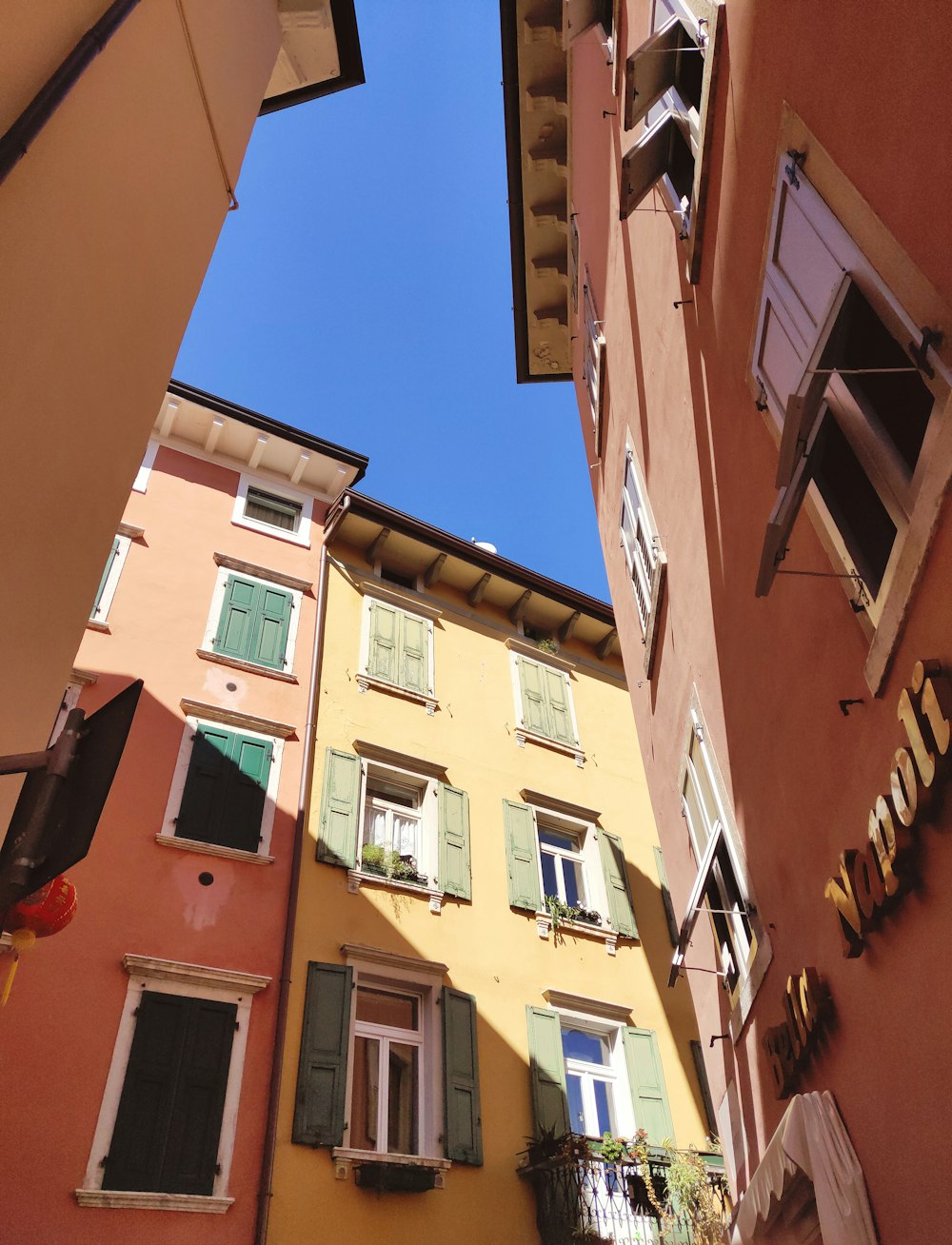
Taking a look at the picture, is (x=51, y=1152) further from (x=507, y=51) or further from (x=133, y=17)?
(x=507, y=51)

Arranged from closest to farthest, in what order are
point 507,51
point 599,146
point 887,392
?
1. point 887,392
2. point 599,146
3. point 507,51

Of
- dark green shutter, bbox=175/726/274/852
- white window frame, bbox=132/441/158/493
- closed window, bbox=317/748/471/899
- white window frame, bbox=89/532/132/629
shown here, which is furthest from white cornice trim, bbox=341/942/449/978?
white window frame, bbox=132/441/158/493

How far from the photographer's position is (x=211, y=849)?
10391 mm

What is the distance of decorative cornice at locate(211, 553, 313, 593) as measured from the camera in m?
13.8

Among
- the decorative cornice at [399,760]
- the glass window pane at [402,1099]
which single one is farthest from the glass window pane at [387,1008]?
the decorative cornice at [399,760]

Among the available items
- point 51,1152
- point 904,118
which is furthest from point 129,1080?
point 904,118

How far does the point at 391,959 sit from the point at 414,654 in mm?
5143

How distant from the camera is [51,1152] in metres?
7.77

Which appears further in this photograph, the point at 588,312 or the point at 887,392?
the point at 588,312

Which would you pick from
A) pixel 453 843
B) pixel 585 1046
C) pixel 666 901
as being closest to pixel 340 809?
pixel 453 843

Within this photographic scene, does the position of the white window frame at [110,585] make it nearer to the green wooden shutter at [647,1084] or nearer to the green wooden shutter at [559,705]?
the green wooden shutter at [559,705]

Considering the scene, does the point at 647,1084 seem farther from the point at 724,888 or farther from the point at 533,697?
the point at 533,697

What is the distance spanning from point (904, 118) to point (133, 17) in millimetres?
4264

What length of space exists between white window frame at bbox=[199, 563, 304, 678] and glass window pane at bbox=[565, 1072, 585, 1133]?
6.42 metres
